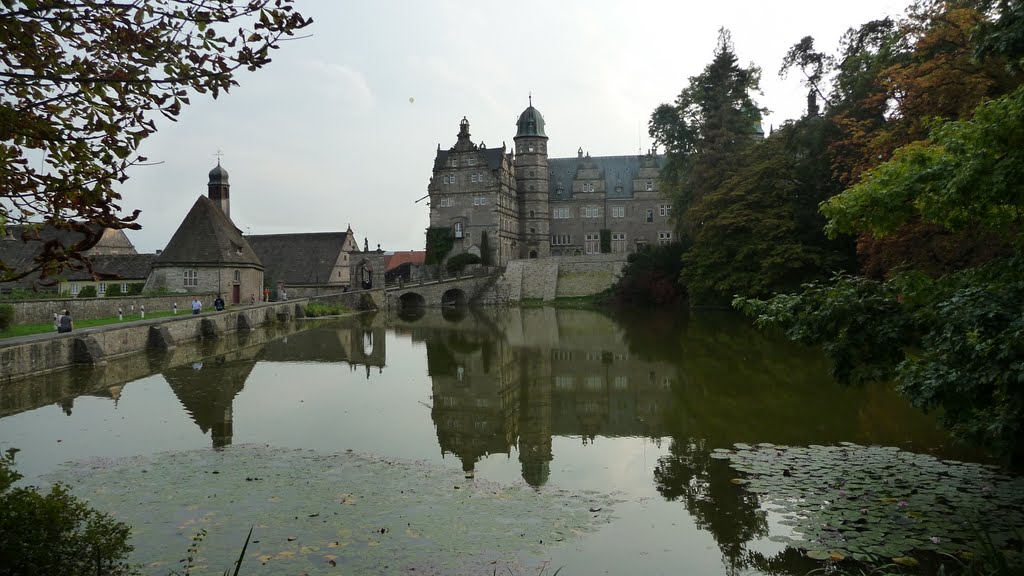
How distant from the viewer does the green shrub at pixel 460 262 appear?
5322cm

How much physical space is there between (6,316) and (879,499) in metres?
23.3

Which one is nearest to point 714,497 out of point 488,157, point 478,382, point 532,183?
point 478,382

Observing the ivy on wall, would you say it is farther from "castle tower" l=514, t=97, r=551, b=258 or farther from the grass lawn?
the grass lawn

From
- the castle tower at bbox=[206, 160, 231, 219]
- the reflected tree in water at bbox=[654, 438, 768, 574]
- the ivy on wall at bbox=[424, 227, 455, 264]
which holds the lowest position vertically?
the reflected tree in water at bbox=[654, 438, 768, 574]

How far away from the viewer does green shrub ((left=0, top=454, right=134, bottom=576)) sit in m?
4.65

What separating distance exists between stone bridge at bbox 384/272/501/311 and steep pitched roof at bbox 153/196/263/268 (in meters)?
11.5

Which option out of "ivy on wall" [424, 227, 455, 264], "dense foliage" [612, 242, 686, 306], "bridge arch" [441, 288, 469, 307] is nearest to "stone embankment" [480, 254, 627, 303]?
"bridge arch" [441, 288, 469, 307]

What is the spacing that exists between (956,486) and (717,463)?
263 centimetres

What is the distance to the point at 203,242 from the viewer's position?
113ft

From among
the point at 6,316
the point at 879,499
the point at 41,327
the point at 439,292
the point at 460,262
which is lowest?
the point at 879,499

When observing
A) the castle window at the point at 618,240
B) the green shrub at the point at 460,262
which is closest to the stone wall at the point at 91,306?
the green shrub at the point at 460,262

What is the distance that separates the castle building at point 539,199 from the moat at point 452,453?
35.8m

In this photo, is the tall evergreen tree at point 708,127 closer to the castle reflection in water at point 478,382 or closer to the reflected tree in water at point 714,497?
the castle reflection in water at point 478,382

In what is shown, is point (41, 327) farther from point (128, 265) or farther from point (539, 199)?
point (539, 199)
